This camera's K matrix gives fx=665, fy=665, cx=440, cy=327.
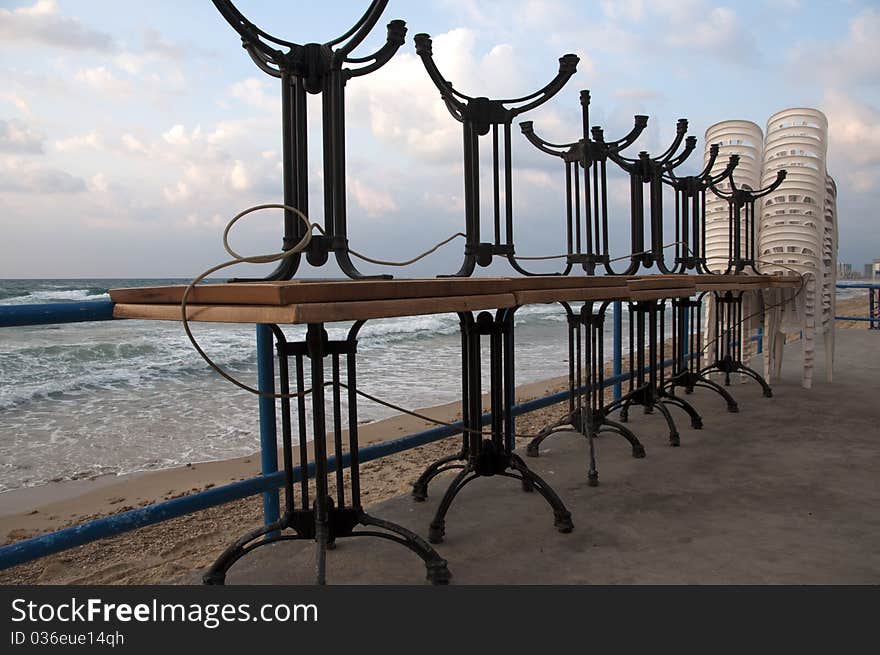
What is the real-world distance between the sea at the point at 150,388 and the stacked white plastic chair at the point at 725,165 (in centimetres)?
315

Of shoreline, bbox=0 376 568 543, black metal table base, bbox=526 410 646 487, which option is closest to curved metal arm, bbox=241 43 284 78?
black metal table base, bbox=526 410 646 487

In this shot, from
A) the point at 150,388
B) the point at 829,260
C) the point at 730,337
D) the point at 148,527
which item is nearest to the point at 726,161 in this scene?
the point at 829,260

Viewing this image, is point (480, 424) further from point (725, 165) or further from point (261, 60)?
point (725, 165)

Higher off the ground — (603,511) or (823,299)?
(823,299)

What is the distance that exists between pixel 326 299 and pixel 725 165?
429 centimetres

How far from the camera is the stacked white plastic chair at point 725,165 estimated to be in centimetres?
463

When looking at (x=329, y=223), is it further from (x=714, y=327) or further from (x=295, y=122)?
(x=714, y=327)

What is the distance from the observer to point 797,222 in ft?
14.0

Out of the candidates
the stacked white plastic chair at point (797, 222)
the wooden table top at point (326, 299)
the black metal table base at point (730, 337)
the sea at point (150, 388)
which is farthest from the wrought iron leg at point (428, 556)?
the stacked white plastic chair at point (797, 222)

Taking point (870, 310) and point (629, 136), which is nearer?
point (629, 136)

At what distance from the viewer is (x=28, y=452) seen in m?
5.15
